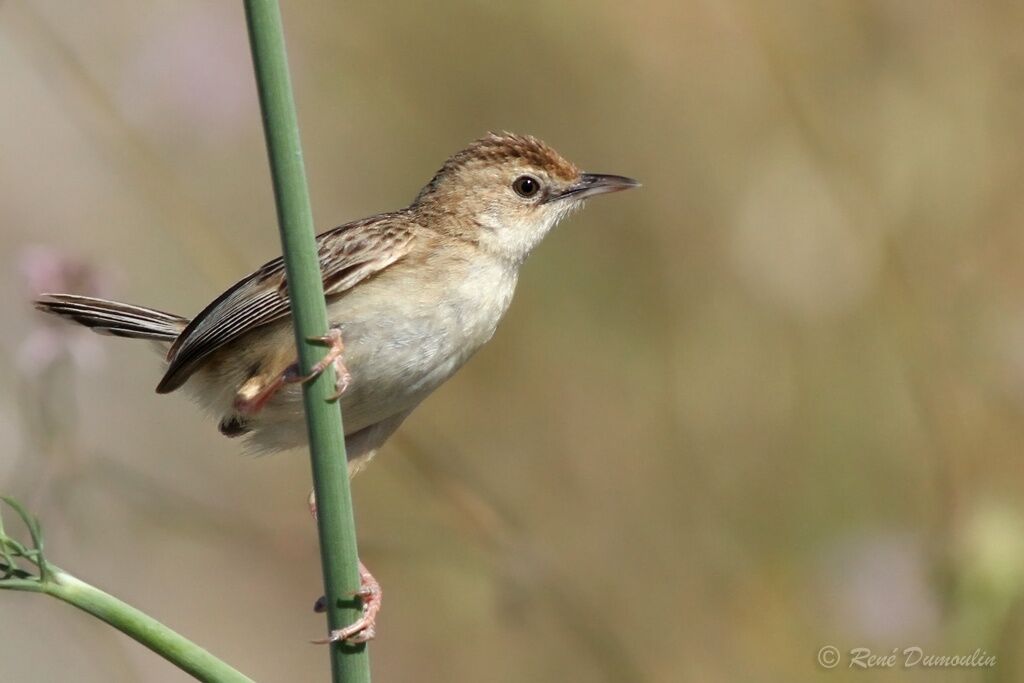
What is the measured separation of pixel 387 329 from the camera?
3.53m

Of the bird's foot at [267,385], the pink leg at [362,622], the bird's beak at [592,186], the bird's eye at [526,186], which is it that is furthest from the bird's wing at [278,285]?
→ the pink leg at [362,622]

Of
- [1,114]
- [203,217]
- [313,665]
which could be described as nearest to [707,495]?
[203,217]

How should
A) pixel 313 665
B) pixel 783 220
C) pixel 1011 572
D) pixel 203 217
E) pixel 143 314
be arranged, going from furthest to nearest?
pixel 313 665 < pixel 783 220 < pixel 203 217 < pixel 143 314 < pixel 1011 572

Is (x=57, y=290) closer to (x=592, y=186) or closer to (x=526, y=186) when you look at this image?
(x=526, y=186)

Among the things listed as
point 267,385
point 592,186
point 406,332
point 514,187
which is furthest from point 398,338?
point 592,186

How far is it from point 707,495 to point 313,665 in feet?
10.3

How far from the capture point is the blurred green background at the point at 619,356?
4430mm

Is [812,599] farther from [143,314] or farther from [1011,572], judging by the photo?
[143,314]

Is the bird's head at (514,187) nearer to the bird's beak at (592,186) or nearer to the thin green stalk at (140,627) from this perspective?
the bird's beak at (592,186)

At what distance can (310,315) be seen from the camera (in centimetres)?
218

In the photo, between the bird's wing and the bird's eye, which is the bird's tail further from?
the bird's eye

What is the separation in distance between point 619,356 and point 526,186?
171 cm

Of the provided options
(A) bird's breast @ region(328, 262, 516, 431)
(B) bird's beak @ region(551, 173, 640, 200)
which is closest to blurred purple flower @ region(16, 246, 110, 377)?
(A) bird's breast @ region(328, 262, 516, 431)

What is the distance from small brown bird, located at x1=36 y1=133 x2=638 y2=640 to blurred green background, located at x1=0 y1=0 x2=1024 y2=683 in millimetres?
453
